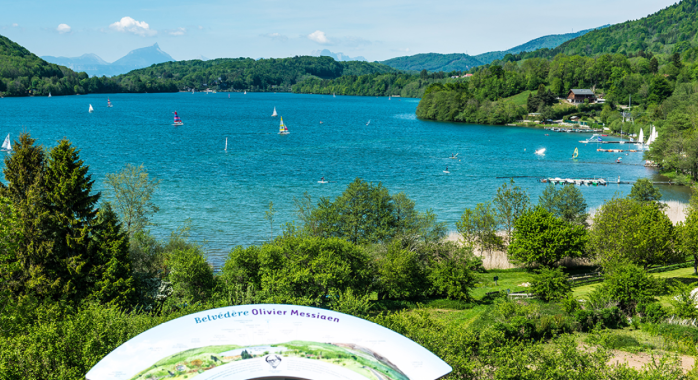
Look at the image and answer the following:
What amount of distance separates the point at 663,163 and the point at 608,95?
322 ft

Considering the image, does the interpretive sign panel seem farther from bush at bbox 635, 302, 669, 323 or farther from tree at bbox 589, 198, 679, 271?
tree at bbox 589, 198, 679, 271

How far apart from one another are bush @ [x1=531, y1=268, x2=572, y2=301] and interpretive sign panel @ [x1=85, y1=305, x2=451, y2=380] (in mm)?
22948

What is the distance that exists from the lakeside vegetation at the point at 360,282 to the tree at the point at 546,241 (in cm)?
13

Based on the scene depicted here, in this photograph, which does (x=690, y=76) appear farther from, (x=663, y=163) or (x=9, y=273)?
(x=9, y=273)

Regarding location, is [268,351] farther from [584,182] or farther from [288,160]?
[288,160]

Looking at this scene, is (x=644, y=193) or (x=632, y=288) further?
→ (x=644, y=193)

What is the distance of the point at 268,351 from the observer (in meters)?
12.6

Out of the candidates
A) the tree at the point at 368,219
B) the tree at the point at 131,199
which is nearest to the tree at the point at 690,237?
the tree at the point at 368,219

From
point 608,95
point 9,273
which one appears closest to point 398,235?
point 9,273

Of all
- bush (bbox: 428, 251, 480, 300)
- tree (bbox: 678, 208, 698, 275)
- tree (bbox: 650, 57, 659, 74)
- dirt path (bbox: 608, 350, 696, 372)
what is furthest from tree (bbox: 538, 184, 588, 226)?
tree (bbox: 650, 57, 659, 74)

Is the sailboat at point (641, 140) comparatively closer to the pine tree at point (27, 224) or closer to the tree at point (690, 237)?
the tree at point (690, 237)

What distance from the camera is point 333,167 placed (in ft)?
278

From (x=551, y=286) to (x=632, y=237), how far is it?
→ 8451 millimetres

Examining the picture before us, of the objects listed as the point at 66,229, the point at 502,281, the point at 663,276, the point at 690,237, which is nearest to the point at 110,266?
the point at 66,229
